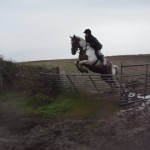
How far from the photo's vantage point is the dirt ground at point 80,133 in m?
13.0

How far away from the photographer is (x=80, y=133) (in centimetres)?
1400

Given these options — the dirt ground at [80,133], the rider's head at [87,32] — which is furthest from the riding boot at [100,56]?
the dirt ground at [80,133]

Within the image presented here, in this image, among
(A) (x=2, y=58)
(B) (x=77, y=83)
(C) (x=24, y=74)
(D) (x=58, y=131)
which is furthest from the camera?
(A) (x=2, y=58)

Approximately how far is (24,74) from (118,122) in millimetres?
6965

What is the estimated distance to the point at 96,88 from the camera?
1781 centimetres

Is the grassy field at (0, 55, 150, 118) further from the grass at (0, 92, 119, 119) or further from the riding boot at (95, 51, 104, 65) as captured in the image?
the riding boot at (95, 51, 104, 65)

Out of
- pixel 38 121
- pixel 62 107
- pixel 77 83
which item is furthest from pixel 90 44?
pixel 38 121

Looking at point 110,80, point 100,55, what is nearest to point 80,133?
point 110,80

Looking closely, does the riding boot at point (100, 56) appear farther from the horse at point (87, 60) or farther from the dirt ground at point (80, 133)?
the dirt ground at point (80, 133)

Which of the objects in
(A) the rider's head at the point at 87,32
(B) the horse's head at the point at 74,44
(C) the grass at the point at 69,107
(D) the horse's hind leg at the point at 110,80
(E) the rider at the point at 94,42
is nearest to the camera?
(C) the grass at the point at 69,107

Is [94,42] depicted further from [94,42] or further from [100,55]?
[100,55]

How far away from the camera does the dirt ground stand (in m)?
13.0

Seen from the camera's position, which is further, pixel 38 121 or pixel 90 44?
pixel 90 44

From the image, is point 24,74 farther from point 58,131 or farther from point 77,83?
point 58,131
